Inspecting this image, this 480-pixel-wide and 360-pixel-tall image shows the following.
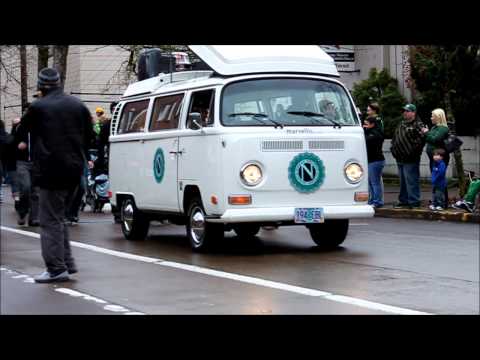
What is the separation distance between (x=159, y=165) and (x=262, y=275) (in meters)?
3.44

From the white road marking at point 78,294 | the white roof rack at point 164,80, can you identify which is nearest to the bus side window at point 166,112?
the white roof rack at point 164,80

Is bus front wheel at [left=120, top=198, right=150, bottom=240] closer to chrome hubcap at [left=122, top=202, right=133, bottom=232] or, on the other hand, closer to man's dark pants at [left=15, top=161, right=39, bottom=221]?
chrome hubcap at [left=122, top=202, right=133, bottom=232]

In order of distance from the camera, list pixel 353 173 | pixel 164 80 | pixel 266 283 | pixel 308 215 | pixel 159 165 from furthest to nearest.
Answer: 1. pixel 164 80
2. pixel 159 165
3. pixel 353 173
4. pixel 308 215
5. pixel 266 283

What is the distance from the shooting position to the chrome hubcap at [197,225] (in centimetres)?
1183

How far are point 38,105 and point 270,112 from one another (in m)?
3.44

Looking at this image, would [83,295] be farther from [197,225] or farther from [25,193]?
[25,193]

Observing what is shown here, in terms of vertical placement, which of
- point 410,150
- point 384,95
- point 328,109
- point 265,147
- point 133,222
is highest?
point 384,95

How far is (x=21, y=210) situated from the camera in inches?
619

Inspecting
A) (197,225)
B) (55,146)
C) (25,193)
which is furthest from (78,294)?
(25,193)

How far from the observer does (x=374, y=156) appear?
17562 millimetres

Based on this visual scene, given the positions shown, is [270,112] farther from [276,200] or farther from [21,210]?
[21,210]

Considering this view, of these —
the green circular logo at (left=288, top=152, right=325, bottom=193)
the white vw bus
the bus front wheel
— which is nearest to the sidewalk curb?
the white vw bus

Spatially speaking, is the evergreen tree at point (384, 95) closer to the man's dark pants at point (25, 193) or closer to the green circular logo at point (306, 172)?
the man's dark pants at point (25, 193)
